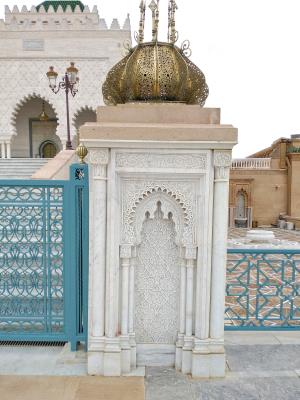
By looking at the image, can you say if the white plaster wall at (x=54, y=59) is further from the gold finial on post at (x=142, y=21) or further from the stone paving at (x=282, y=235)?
the gold finial on post at (x=142, y=21)

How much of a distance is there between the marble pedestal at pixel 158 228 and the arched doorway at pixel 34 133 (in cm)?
1599

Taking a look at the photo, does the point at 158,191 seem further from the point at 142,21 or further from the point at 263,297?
the point at 263,297

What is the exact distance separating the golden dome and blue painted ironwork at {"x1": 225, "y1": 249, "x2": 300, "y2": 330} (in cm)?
144

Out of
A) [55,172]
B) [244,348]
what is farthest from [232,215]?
[244,348]

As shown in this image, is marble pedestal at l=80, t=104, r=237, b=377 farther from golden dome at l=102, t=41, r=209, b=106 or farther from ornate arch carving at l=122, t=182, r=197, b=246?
golden dome at l=102, t=41, r=209, b=106

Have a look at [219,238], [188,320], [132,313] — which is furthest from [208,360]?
[219,238]

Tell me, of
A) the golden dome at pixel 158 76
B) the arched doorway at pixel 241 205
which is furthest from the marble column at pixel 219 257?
the arched doorway at pixel 241 205

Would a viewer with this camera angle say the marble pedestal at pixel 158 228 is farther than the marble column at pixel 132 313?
No

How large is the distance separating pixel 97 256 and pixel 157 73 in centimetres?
138

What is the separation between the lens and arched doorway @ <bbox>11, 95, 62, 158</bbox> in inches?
682

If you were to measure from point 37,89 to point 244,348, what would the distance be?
15.3m

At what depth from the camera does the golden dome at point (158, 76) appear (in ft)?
8.34

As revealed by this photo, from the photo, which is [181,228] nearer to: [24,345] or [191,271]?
[191,271]

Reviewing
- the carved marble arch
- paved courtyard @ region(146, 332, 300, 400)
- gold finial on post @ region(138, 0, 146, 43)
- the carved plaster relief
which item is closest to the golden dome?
gold finial on post @ region(138, 0, 146, 43)
